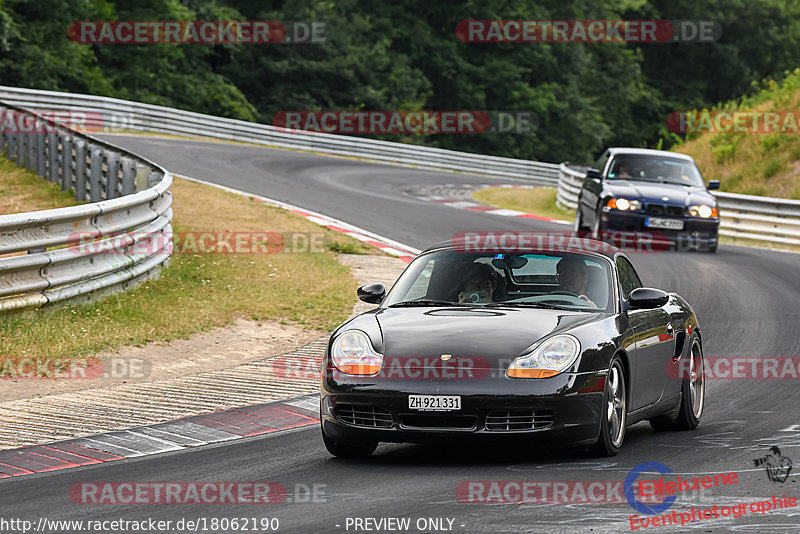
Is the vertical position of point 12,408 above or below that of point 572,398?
below

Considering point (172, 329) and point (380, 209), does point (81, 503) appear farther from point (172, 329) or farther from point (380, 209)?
point (380, 209)

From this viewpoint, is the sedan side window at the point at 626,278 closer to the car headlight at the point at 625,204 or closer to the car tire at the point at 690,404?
the car tire at the point at 690,404

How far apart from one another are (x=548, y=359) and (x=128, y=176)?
38.4ft

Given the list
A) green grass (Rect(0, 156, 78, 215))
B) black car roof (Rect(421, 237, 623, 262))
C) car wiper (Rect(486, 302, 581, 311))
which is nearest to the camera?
car wiper (Rect(486, 302, 581, 311))

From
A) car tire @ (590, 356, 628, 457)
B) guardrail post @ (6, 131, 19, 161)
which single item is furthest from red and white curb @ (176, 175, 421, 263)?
car tire @ (590, 356, 628, 457)

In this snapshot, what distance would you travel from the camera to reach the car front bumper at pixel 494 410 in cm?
706

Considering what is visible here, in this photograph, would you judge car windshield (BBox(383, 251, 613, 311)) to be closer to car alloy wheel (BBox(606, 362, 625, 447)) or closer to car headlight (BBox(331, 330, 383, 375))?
car alloy wheel (BBox(606, 362, 625, 447))

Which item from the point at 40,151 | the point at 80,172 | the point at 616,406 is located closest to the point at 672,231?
the point at 80,172

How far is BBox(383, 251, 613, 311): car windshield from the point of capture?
8164 millimetres

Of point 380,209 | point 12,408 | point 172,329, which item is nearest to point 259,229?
point 380,209

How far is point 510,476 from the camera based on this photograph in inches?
270

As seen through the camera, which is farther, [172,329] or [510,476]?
[172,329]

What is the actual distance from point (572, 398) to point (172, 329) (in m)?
5.94

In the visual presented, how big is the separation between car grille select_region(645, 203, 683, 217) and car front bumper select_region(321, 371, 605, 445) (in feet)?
44.8
